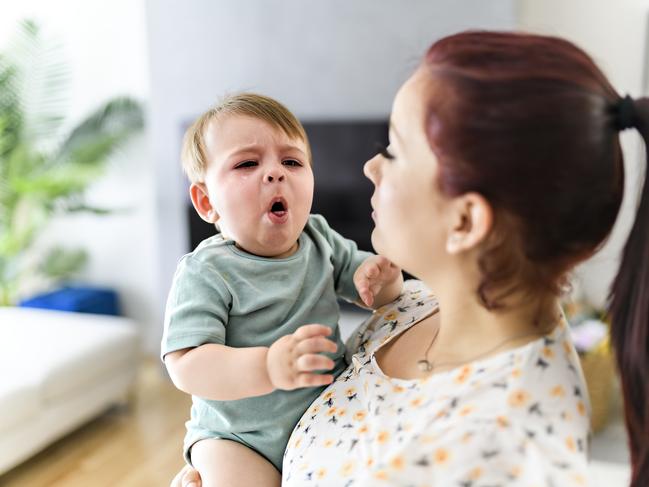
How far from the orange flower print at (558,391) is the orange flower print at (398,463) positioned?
0.53ft

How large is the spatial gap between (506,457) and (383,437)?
0.44ft

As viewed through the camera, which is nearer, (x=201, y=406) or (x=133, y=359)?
(x=201, y=406)

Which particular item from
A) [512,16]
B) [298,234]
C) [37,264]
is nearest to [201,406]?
[298,234]

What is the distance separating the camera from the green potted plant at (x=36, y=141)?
4.00 metres

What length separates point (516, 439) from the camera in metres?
0.64

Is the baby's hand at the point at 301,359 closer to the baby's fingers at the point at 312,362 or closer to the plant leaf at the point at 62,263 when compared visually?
the baby's fingers at the point at 312,362

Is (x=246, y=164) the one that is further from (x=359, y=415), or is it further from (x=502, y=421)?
(x=502, y=421)

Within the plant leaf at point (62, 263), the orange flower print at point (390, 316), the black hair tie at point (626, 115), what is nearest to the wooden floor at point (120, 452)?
the plant leaf at point (62, 263)

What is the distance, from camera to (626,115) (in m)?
0.68

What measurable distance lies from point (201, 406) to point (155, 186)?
3.35m

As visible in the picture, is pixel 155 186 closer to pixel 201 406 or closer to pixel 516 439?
pixel 201 406

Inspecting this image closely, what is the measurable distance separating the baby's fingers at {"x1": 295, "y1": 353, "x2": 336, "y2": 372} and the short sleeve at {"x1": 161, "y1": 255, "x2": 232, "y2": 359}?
6.0 inches

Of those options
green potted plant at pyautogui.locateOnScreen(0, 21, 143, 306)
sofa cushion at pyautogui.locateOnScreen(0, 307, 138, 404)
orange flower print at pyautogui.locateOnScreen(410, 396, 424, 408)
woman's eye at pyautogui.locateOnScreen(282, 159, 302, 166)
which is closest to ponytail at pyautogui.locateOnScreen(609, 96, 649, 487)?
orange flower print at pyautogui.locateOnScreen(410, 396, 424, 408)

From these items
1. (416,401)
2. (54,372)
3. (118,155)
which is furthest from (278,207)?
(118,155)
